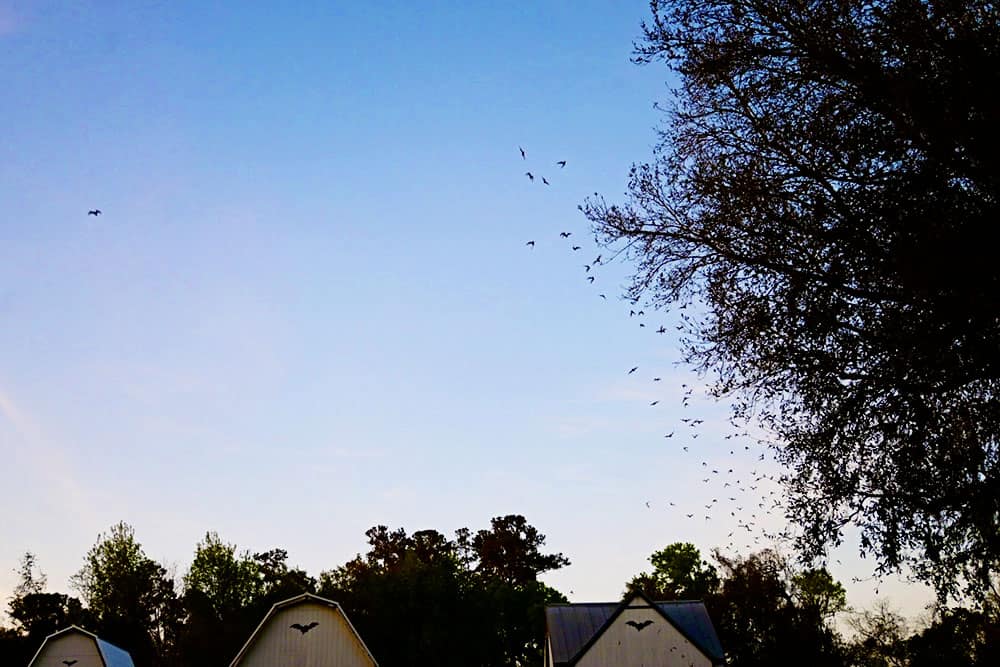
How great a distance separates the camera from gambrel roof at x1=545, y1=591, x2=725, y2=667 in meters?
40.2

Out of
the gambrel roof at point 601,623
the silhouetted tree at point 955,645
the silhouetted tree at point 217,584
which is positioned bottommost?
the silhouetted tree at point 955,645

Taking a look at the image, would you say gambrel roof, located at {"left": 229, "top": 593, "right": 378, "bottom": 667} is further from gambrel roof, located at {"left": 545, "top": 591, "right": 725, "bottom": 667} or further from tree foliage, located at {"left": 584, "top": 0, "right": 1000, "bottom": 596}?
tree foliage, located at {"left": 584, "top": 0, "right": 1000, "bottom": 596}

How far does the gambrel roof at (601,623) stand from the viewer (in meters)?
40.2

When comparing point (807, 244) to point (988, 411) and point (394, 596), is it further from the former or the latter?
point (394, 596)

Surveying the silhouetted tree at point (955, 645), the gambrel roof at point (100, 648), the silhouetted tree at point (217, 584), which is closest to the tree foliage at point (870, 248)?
the silhouetted tree at point (955, 645)

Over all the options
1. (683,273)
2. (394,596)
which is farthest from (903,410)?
(394,596)

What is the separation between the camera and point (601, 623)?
41594 mm

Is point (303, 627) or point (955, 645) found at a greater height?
point (303, 627)

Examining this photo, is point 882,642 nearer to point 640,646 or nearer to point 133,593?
point 640,646

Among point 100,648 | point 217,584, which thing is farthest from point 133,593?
point 100,648

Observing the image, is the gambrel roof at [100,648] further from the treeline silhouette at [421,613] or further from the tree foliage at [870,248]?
the tree foliage at [870,248]

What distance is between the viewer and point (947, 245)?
10.0m

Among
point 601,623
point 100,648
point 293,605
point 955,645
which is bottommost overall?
point 955,645

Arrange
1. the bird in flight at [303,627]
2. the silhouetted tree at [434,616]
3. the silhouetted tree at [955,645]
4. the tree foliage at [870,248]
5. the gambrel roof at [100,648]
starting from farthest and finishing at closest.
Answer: the silhouetted tree at [434,616] < the gambrel roof at [100,648] < the bird in flight at [303,627] < the silhouetted tree at [955,645] < the tree foliage at [870,248]
